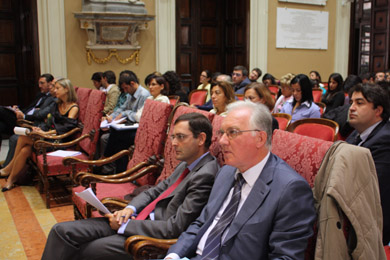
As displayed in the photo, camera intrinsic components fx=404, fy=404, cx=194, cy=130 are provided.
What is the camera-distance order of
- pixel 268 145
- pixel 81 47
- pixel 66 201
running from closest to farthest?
pixel 268 145 < pixel 66 201 < pixel 81 47

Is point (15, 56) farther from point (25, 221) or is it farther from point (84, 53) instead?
point (25, 221)

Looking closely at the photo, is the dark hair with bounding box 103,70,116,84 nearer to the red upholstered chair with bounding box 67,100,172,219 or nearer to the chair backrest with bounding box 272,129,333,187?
the red upholstered chair with bounding box 67,100,172,219

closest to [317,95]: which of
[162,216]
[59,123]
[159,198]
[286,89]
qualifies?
[286,89]

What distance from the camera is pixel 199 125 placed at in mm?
2383

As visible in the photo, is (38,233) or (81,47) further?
(81,47)

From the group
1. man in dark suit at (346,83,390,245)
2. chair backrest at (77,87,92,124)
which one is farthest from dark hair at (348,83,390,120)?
chair backrest at (77,87,92,124)

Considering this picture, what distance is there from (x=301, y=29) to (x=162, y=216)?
8.88m

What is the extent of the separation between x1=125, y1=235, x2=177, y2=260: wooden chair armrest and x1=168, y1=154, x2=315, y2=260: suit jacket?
420 mm

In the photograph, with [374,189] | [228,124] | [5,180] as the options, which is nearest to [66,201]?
[5,180]

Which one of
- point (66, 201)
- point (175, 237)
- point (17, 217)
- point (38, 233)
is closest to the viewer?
point (175, 237)

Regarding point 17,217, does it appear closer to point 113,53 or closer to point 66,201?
point 66,201

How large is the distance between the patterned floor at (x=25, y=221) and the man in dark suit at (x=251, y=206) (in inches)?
71.3

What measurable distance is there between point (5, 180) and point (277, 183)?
14.6 ft

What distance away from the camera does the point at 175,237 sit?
7.02 feet
